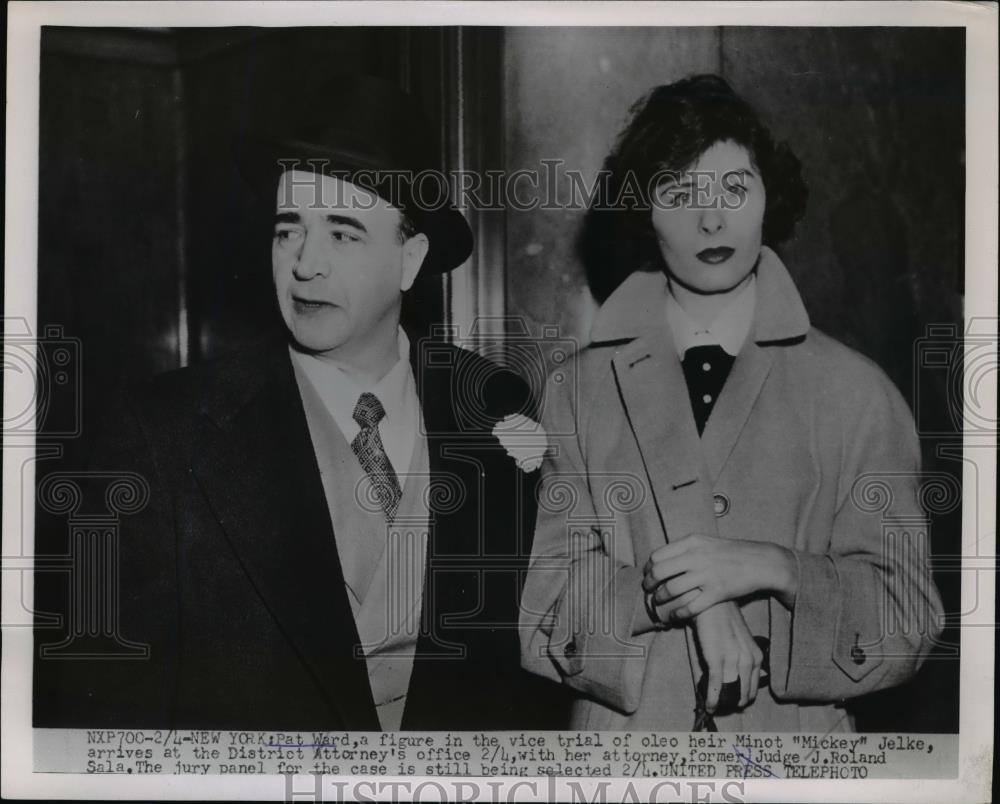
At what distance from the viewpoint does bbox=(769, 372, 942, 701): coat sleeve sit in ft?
6.32

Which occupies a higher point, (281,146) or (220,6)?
(220,6)

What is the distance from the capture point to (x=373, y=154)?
1.96 meters

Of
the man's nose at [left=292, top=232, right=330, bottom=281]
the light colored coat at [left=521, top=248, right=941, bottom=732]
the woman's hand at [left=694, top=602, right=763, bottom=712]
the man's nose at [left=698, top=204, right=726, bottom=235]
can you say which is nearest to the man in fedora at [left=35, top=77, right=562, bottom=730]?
the man's nose at [left=292, top=232, right=330, bottom=281]

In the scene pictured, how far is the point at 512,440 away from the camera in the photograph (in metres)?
1.98

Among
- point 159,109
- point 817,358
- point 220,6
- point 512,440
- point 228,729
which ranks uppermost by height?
point 220,6

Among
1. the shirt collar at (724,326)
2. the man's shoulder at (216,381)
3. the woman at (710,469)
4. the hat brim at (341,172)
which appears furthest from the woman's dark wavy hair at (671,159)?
the man's shoulder at (216,381)

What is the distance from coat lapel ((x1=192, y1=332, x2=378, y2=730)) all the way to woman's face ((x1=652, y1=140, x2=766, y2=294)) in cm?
87

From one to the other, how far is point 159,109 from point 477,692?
4.58 ft

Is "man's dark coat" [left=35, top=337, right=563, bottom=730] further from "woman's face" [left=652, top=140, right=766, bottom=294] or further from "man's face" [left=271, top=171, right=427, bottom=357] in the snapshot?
"woman's face" [left=652, top=140, right=766, bottom=294]

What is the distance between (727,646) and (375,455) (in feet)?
2.69

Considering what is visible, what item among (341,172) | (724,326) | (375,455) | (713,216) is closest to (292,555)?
(375,455)

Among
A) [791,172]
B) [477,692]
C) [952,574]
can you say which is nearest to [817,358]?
[791,172]

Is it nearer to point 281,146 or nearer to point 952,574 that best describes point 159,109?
point 281,146

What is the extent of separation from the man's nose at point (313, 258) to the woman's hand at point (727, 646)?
1.05 meters
